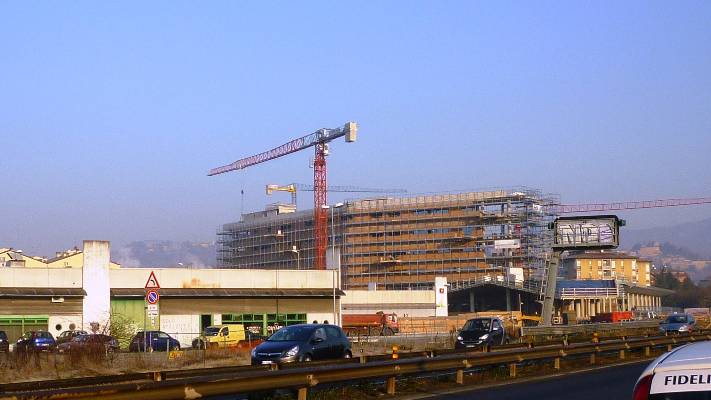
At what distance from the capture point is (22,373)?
31188 mm

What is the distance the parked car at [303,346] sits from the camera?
2852 centimetres

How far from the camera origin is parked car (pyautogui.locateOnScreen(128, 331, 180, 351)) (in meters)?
46.4

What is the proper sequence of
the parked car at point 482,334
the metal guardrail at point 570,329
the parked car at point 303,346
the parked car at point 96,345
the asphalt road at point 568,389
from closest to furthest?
1. the asphalt road at point 568,389
2. the parked car at point 303,346
3. the parked car at point 96,345
4. the parked car at point 482,334
5. the metal guardrail at point 570,329

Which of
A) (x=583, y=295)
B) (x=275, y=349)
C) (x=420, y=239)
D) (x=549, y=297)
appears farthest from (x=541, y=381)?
(x=420, y=239)

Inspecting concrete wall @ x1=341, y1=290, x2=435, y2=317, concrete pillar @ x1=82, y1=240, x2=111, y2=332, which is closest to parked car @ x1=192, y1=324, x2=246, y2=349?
concrete pillar @ x1=82, y1=240, x2=111, y2=332

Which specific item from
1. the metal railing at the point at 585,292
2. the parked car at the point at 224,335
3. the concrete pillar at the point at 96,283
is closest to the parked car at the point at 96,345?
the parked car at the point at 224,335

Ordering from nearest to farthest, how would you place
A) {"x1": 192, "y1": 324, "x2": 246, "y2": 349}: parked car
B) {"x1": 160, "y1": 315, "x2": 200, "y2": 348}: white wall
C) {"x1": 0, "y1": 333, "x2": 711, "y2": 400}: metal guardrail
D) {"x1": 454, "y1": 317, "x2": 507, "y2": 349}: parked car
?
{"x1": 0, "y1": 333, "x2": 711, "y2": 400}: metal guardrail < {"x1": 454, "y1": 317, "x2": 507, "y2": 349}: parked car < {"x1": 192, "y1": 324, "x2": 246, "y2": 349}: parked car < {"x1": 160, "y1": 315, "x2": 200, "y2": 348}: white wall

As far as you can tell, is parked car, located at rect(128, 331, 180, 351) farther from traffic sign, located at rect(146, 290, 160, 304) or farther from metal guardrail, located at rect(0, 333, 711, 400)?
metal guardrail, located at rect(0, 333, 711, 400)

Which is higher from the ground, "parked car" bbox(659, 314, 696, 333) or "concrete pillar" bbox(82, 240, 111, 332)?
"concrete pillar" bbox(82, 240, 111, 332)

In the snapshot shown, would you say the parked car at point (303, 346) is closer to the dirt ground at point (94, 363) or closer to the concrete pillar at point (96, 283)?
the dirt ground at point (94, 363)

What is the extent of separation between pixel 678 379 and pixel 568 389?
1700 centimetres

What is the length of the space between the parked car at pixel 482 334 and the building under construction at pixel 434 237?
12043 cm

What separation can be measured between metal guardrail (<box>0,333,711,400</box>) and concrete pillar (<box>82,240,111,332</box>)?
124 ft

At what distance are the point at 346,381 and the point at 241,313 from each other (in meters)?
49.0
